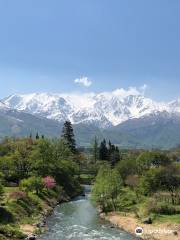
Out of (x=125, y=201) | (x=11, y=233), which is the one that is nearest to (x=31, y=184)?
(x=125, y=201)

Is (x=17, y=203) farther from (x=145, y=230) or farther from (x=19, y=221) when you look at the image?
(x=145, y=230)

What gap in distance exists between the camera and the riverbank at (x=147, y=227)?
7081 centimetres

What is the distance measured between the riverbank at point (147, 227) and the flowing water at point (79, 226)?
1.88 meters

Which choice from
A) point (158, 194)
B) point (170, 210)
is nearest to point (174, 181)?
point (158, 194)

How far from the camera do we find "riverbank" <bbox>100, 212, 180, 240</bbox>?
70.8 meters

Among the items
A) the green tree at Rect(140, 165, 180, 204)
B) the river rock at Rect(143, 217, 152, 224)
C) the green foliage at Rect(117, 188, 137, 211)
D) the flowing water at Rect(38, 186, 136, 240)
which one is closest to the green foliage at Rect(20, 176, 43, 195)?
the flowing water at Rect(38, 186, 136, 240)

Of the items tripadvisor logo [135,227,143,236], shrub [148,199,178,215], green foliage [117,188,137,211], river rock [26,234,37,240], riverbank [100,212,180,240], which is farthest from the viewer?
green foliage [117,188,137,211]

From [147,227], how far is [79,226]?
1290 centimetres

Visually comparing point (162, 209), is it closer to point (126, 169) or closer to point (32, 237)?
point (32, 237)

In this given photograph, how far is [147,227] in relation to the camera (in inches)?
3036

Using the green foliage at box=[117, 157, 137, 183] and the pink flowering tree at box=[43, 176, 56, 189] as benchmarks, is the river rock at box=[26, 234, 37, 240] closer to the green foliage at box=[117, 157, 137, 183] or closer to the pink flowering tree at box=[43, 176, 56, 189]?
the pink flowering tree at box=[43, 176, 56, 189]

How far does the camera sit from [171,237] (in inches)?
2744

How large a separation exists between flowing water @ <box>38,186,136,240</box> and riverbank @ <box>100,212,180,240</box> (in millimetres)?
1879

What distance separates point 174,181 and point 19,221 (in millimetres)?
42805
